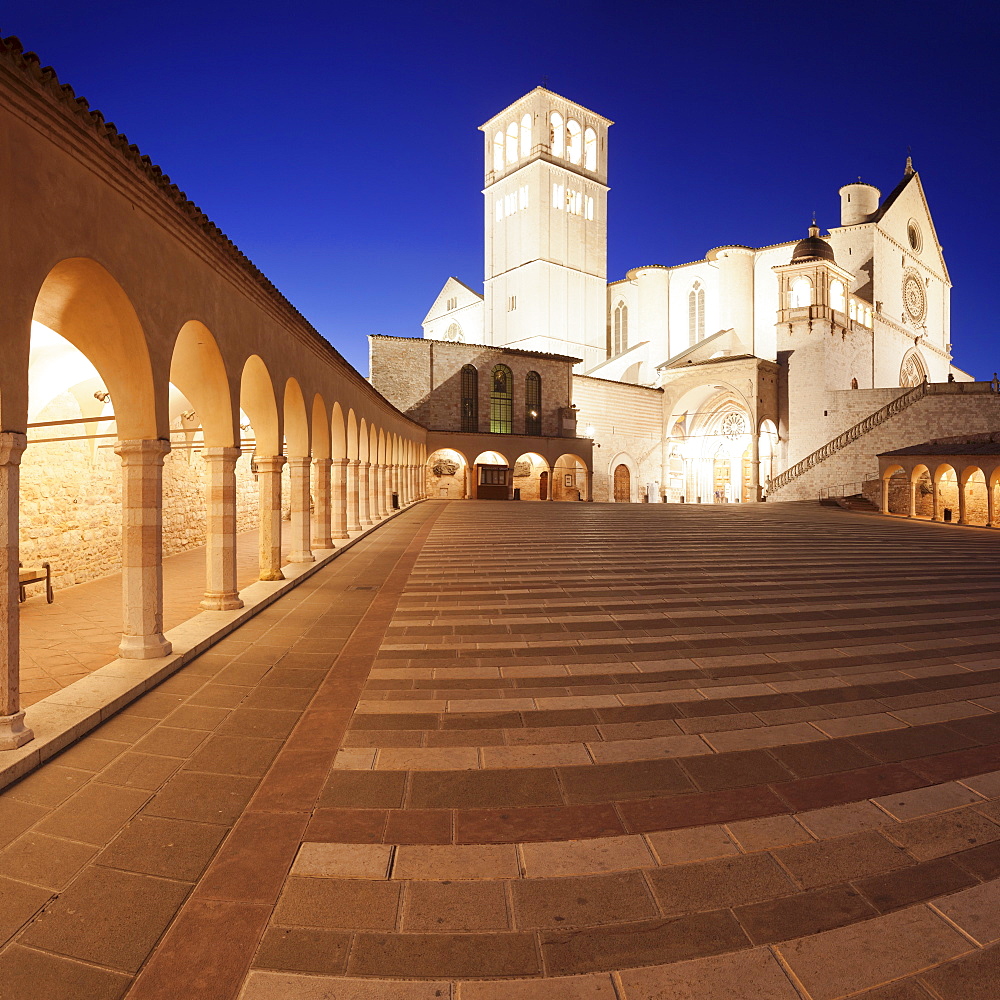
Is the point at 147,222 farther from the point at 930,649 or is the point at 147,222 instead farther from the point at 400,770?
the point at 930,649

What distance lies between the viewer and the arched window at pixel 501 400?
4034 centimetres

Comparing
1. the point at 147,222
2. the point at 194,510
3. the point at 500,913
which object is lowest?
the point at 500,913

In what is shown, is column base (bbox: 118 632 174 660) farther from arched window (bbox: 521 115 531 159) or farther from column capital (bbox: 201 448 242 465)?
arched window (bbox: 521 115 531 159)

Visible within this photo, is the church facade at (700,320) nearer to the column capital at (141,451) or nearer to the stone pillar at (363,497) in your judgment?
the stone pillar at (363,497)

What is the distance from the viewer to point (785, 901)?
279 centimetres

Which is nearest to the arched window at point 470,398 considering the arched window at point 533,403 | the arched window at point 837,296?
the arched window at point 533,403

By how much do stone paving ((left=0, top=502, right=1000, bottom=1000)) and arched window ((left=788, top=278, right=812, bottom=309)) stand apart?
38449mm

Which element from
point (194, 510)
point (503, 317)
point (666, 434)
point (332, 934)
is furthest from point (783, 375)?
point (332, 934)

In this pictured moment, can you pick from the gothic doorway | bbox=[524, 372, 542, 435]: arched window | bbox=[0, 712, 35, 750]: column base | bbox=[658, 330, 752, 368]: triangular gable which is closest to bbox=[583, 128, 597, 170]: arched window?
bbox=[658, 330, 752, 368]: triangular gable

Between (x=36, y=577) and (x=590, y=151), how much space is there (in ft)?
183

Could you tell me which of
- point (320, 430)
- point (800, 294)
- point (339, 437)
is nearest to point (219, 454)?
point (320, 430)

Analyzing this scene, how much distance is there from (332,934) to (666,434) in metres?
45.8

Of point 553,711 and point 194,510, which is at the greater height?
point 194,510

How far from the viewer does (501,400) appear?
40.6m
